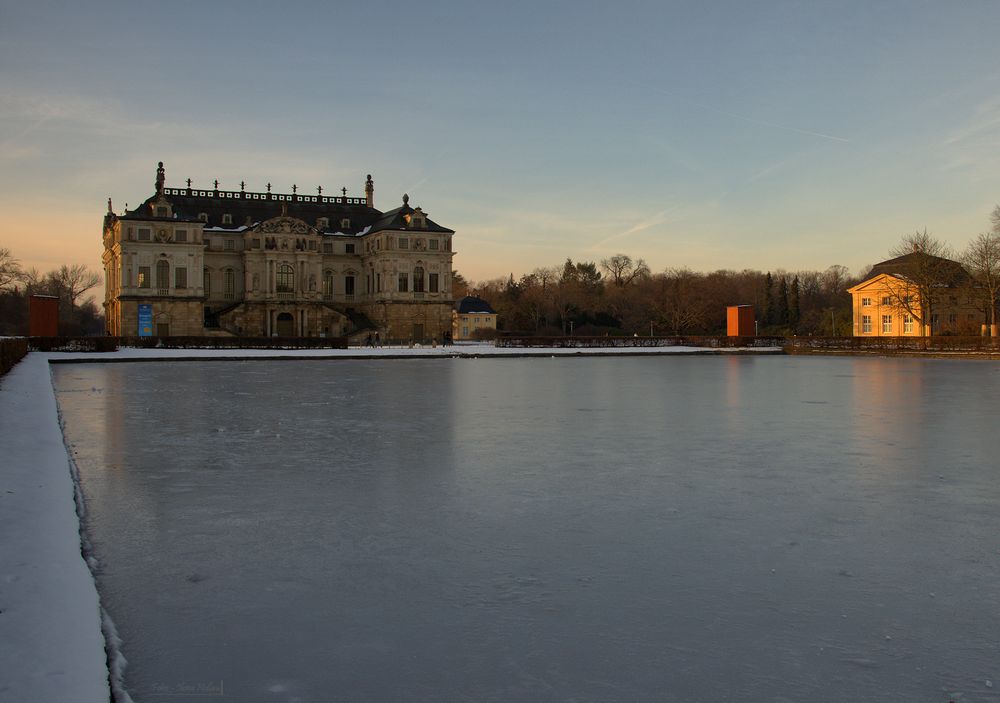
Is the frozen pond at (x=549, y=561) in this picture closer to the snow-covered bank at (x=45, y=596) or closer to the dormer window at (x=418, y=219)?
the snow-covered bank at (x=45, y=596)

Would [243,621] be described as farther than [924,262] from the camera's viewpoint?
No

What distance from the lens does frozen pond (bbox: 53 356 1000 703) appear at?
4227 mm

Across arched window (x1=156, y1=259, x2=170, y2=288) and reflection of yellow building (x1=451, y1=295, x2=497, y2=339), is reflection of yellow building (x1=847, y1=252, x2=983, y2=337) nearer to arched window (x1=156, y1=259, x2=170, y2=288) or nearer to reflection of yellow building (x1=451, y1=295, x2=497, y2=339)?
reflection of yellow building (x1=451, y1=295, x2=497, y2=339)

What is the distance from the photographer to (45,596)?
193 inches

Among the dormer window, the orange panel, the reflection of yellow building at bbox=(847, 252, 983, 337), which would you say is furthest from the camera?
the dormer window

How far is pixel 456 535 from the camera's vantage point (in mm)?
6973

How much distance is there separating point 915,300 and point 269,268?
5921 centimetres

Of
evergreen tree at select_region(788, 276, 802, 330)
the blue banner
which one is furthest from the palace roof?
evergreen tree at select_region(788, 276, 802, 330)

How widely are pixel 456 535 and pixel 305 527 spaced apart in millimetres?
1379

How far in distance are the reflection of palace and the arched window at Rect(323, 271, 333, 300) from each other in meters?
0.11

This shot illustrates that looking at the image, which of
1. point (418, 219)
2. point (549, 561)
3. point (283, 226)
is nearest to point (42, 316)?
point (283, 226)

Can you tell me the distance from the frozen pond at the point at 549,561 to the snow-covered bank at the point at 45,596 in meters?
0.23

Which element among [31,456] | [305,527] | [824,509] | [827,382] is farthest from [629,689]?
[827,382]

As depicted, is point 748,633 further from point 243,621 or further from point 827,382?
point 827,382
